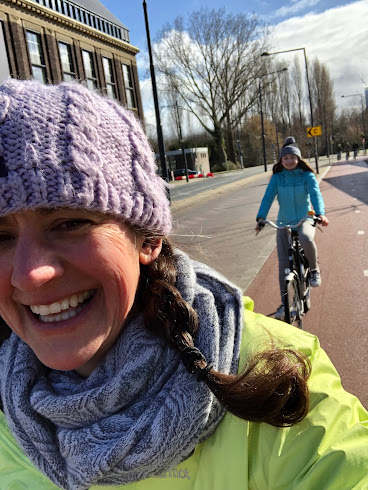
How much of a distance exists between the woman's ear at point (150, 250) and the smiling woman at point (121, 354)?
5 cm

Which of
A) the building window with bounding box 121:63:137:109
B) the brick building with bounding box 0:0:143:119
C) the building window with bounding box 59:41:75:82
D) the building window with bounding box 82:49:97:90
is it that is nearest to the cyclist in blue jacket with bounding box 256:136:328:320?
the brick building with bounding box 0:0:143:119

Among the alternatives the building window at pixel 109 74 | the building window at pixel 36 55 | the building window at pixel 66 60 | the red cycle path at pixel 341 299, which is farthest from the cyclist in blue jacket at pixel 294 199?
the building window at pixel 109 74

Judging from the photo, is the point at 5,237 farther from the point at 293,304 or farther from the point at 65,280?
the point at 293,304

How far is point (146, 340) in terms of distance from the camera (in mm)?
1197

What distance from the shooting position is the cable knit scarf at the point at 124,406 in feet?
3.36

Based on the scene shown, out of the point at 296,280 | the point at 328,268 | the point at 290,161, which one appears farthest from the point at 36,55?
the point at 296,280

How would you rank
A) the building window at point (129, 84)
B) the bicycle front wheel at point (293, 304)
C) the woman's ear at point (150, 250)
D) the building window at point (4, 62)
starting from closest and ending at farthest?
the woman's ear at point (150, 250) → the bicycle front wheel at point (293, 304) → the building window at point (4, 62) → the building window at point (129, 84)

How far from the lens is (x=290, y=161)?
494 cm

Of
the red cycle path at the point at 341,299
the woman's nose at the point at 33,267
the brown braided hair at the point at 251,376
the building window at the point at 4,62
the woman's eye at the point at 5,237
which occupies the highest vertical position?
the building window at the point at 4,62

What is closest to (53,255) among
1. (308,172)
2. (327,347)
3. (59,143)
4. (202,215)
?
(59,143)

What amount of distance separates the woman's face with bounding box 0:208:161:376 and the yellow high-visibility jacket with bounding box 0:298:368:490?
381 mm

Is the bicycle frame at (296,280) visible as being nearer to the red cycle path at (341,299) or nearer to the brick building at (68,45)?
the red cycle path at (341,299)

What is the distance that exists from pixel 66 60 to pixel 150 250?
36.1 m

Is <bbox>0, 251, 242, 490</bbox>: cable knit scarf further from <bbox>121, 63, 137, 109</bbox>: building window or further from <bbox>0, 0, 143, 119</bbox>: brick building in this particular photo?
<bbox>121, 63, 137, 109</bbox>: building window
